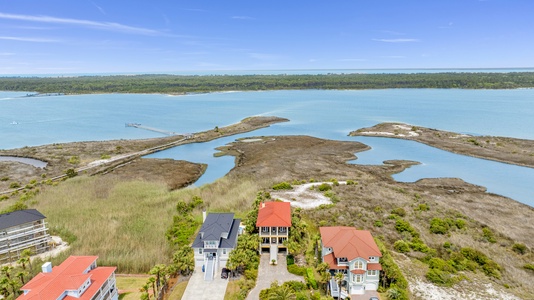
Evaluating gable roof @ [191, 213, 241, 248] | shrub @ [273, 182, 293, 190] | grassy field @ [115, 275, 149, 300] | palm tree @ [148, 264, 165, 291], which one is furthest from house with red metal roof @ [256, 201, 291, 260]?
shrub @ [273, 182, 293, 190]

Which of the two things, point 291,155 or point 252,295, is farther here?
point 291,155

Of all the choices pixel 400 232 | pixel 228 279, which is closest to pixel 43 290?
pixel 228 279

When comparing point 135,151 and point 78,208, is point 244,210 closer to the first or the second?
point 78,208

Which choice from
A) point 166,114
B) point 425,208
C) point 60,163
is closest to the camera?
point 425,208

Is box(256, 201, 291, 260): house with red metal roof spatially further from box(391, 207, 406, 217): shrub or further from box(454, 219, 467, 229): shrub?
box(454, 219, 467, 229): shrub

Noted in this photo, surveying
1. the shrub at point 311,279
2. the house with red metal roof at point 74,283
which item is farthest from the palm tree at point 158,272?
the shrub at point 311,279

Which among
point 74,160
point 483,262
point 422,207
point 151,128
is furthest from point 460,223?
point 151,128

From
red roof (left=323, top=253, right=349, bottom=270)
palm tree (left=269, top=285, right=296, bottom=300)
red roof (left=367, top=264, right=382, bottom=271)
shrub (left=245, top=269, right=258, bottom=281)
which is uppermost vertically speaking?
red roof (left=367, top=264, right=382, bottom=271)
